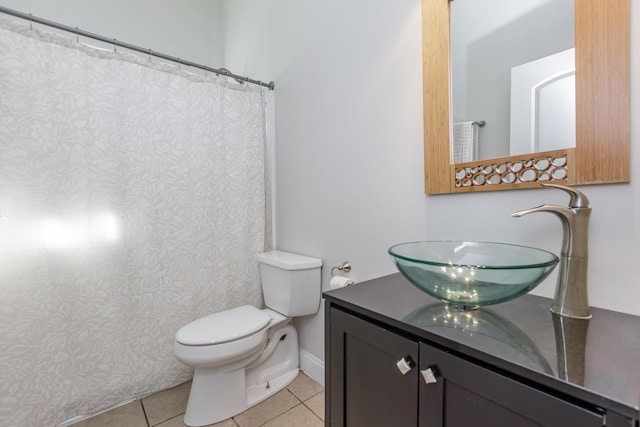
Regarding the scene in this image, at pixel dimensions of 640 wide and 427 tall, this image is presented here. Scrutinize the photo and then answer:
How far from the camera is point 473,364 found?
0.57 meters

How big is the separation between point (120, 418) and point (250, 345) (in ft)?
2.53

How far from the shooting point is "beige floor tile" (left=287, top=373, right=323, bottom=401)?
161 centimetres

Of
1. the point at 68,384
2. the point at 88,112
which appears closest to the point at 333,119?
the point at 88,112

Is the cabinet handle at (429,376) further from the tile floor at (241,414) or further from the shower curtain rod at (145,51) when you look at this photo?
the shower curtain rod at (145,51)

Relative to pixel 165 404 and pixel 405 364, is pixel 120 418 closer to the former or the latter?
pixel 165 404

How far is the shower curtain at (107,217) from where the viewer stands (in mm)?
1286

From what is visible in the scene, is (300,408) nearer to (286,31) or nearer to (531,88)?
(531,88)

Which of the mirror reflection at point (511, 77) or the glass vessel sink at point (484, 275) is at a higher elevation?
the mirror reflection at point (511, 77)

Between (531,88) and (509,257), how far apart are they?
20.8 inches

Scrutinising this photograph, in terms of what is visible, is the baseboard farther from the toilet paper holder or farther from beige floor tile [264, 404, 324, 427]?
the toilet paper holder

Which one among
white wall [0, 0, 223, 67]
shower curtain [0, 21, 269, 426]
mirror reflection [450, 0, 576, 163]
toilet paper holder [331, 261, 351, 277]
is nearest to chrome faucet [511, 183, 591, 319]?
mirror reflection [450, 0, 576, 163]

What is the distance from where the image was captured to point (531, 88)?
0.90 m

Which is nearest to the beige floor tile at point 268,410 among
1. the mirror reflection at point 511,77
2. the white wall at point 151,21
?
the mirror reflection at point 511,77

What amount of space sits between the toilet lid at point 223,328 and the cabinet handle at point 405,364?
912mm
